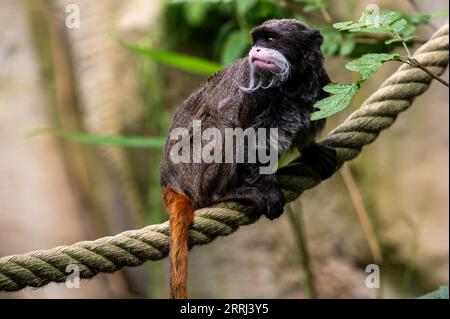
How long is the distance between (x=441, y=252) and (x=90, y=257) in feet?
9.89

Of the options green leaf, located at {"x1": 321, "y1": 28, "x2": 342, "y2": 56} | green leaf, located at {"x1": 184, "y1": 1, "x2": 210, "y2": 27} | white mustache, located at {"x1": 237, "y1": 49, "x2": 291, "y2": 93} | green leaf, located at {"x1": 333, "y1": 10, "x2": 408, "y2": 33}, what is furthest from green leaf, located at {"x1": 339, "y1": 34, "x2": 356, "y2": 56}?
green leaf, located at {"x1": 184, "y1": 1, "x2": 210, "y2": 27}

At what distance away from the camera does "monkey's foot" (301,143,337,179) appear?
114 inches

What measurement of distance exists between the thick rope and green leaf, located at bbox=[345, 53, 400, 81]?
762 millimetres

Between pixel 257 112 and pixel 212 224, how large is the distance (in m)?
0.52

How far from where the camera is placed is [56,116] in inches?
229

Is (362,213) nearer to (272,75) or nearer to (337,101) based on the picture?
(272,75)

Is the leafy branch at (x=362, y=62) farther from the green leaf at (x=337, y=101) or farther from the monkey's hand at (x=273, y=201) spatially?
the monkey's hand at (x=273, y=201)

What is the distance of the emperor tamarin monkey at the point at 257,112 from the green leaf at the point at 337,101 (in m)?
0.56

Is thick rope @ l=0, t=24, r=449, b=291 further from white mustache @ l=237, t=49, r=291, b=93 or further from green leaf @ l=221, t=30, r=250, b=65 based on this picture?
green leaf @ l=221, t=30, r=250, b=65

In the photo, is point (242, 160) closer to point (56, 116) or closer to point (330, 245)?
point (330, 245)

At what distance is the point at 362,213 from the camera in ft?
15.1

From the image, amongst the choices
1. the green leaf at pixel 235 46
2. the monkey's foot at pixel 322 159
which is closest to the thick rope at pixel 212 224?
the monkey's foot at pixel 322 159
